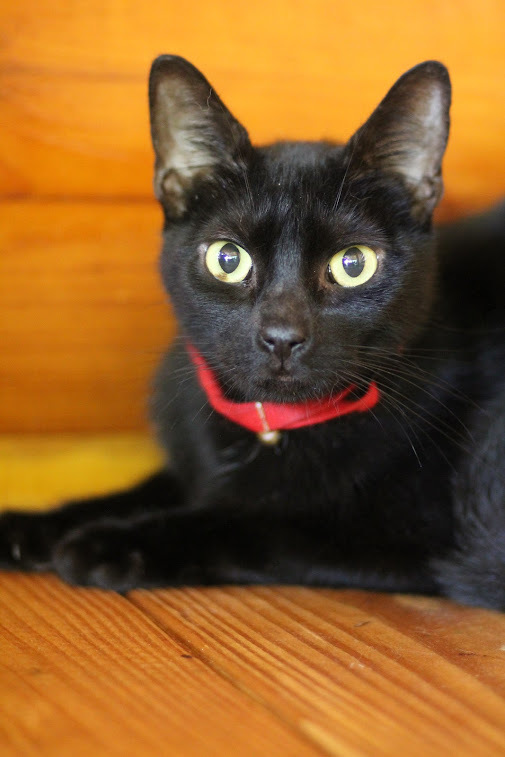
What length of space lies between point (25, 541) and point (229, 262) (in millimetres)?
513

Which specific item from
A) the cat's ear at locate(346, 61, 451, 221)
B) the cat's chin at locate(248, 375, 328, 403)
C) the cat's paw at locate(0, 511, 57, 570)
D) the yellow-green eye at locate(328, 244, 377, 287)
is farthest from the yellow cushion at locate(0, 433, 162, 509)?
the cat's ear at locate(346, 61, 451, 221)

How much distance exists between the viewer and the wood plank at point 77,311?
1.55m

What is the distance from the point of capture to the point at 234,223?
3.46ft

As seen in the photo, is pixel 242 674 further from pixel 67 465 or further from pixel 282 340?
pixel 67 465

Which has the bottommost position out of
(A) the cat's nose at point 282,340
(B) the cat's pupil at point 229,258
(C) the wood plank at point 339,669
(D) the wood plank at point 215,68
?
(C) the wood plank at point 339,669

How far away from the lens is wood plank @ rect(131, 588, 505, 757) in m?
0.68

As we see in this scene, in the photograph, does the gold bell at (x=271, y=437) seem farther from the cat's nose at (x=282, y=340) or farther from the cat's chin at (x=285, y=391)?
the cat's nose at (x=282, y=340)

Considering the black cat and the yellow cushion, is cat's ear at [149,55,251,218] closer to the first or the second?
the black cat

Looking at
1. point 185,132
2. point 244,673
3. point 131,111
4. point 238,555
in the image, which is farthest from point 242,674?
point 131,111

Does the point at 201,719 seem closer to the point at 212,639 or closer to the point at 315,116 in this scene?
the point at 212,639

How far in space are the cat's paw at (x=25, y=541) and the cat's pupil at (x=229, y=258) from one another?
0.48 m

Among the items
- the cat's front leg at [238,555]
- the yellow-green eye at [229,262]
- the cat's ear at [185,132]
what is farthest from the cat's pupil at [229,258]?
the cat's front leg at [238,555]

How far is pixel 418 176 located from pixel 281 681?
0.74 meters

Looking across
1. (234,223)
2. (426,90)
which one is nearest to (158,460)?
(234,223)
